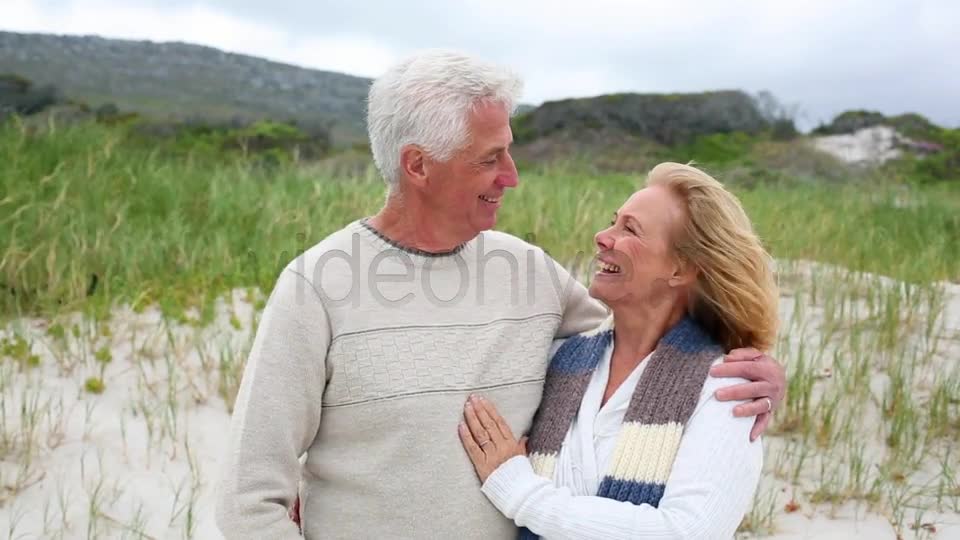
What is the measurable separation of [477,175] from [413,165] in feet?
0.53

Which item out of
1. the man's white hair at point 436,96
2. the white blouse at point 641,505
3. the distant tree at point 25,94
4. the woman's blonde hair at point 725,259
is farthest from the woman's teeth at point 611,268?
the distant tree at point 25,94

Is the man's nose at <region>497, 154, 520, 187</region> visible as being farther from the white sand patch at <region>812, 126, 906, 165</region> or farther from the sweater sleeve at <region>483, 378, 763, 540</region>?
the white sand patch at <region>812, 126, 906, 165</region>

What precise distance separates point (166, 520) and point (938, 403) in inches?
135

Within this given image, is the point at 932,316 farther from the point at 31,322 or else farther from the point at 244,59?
the point at 244,59

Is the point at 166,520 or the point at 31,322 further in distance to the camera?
the point at 31,322

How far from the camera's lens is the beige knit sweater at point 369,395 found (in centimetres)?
232

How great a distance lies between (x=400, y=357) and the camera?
8.03 feet

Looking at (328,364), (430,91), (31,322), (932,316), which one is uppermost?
(430,91)

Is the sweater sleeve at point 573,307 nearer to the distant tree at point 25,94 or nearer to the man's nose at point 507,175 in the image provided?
the man's nose at point 507,175

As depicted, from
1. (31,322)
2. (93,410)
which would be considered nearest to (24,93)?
(31,322)

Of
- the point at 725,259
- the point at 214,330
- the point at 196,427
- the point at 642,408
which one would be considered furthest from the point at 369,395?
the point at 214,330

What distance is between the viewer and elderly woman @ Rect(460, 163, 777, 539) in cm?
220

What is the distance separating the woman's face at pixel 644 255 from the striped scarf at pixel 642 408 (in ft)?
0.40

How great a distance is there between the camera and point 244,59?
1802 centimetres
